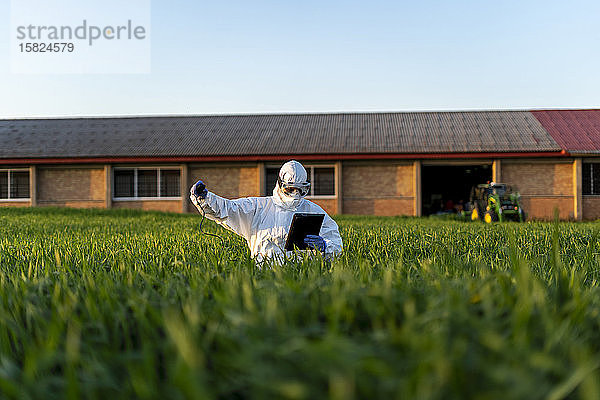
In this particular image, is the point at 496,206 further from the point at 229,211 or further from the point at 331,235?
the point at 229,211

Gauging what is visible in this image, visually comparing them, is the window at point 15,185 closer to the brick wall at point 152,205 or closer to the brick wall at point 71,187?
the brick wall at point 71,187

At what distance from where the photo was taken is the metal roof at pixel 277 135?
94.0 ft

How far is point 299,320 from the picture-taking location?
1593 mm

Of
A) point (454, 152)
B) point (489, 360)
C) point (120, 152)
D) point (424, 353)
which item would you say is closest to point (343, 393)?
point (424, 353)

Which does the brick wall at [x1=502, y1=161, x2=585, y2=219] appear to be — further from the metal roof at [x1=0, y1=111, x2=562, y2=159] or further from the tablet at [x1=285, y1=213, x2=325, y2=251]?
the tablet at [x1=285, y1=213, x2=325, y2=251]

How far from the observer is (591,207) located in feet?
91.4

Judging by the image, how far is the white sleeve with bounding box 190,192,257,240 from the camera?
17.6 feet

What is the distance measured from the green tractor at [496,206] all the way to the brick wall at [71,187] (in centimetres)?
1875

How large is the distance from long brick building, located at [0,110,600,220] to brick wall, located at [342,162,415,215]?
2.0 inches

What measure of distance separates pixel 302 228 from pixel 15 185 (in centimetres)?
2944

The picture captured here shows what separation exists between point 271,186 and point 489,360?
28.3 m

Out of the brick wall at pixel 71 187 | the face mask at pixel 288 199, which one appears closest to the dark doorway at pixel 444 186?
the brick wall at pixel 71 187

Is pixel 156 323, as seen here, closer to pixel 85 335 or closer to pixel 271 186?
pixel 85 335

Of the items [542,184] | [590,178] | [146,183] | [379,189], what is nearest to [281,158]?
[379,189]
